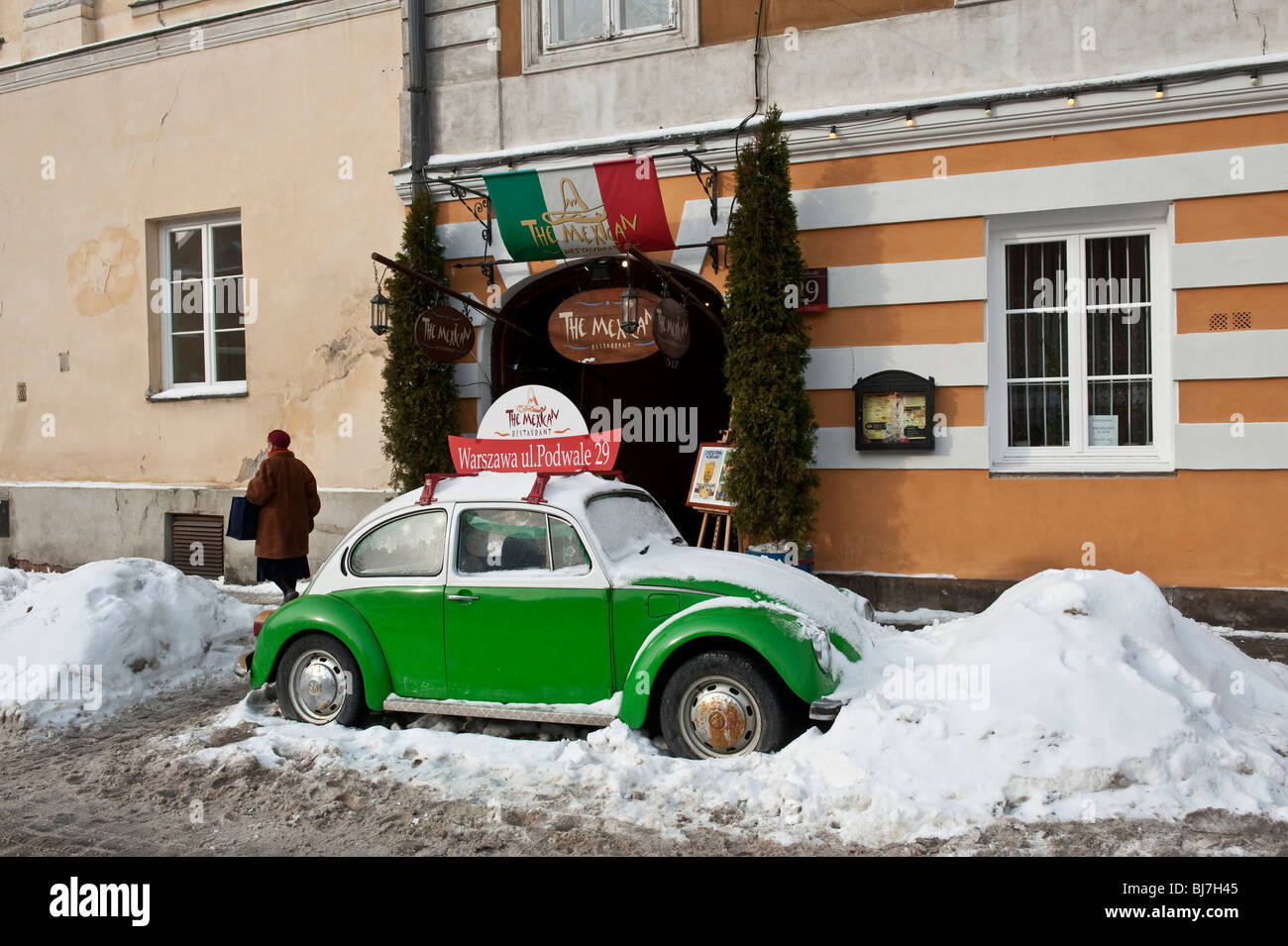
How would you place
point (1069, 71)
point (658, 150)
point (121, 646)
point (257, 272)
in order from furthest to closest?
point (257, 272)
point (658, 150)
point (1069, 71)
point (121, 646)

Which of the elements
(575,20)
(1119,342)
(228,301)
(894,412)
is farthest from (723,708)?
(228,301)

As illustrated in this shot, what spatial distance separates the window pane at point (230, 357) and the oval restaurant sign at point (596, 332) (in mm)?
4495

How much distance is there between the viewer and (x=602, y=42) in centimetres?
994

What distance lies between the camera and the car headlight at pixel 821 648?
5043mm

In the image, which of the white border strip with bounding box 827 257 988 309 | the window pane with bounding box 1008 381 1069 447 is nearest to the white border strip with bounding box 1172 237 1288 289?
the window pane with bounding box 1008 381 1069 447

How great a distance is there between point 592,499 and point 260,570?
13.3 feet

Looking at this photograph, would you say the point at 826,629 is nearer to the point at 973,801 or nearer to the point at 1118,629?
the point at 973,801

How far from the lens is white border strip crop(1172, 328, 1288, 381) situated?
7.93 meters

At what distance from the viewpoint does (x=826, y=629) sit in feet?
17.3

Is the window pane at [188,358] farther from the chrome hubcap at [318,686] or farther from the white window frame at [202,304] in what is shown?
the chrome hubcap at [318,686]

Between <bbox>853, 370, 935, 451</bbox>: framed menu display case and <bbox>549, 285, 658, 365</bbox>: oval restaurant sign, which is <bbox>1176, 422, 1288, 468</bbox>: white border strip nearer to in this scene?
<bbox>853, 370, 935, 451</bbox>: framed menu display case

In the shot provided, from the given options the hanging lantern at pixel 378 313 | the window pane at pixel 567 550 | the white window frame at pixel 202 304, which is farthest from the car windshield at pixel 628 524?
the white window frame at pixel 202 304

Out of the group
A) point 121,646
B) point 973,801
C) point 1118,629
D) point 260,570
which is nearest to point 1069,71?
point 1118,629

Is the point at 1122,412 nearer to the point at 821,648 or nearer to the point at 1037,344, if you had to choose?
the point at 1037,344
